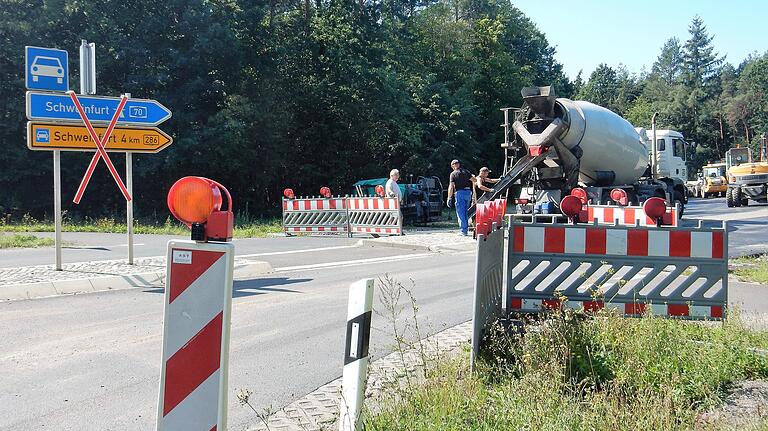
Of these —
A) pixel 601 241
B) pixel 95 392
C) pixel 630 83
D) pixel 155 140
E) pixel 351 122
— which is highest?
pixel 630 83

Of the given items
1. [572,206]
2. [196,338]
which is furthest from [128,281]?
[196,338]

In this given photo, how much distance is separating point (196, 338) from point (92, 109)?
939 centimetres

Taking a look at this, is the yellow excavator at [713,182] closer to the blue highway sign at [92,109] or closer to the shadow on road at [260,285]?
the shadow on road at [260,285]

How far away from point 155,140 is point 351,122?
25.3m

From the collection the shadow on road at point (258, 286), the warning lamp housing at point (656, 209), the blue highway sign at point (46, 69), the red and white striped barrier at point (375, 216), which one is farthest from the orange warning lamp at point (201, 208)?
the red and white striped barrier at point (375, 216)

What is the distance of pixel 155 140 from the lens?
1193 centimetres

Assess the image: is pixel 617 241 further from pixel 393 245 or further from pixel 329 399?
pixel 393 245

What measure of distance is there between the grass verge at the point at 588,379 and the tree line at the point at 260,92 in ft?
88.4

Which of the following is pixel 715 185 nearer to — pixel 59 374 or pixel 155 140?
pixel 155 140

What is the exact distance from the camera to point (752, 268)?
11.5m

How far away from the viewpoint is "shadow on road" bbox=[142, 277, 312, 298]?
31.4 ft

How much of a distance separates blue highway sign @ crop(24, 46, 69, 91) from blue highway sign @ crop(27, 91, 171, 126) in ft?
0.46

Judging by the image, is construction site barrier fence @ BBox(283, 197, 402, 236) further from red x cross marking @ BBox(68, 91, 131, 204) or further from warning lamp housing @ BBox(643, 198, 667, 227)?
warning lamp housing @ BBox(643, 198, 667, 227)

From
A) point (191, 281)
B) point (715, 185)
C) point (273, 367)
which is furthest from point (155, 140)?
point (715, 185)
